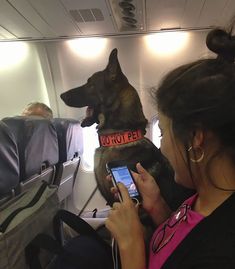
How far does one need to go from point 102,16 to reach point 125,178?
2.26 m

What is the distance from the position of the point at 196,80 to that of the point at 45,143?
6.08ft

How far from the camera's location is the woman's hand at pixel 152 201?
1230 millimetres

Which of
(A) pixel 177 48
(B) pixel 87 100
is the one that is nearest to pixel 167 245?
(B) pixel 87 100

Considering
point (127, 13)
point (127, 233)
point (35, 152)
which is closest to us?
point (127, 233)

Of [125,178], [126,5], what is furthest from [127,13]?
[125,178]

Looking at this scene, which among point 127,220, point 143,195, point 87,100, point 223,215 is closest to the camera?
point 223,215

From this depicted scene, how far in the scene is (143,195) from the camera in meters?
1.27

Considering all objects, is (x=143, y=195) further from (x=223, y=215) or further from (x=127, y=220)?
(x=223, y=215)

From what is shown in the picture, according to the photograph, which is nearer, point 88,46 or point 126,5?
point 126,5

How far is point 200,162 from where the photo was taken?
0.83 m

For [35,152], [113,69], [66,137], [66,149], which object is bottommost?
[66,149]

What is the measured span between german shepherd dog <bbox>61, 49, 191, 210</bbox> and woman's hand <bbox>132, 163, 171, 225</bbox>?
389 millimetres

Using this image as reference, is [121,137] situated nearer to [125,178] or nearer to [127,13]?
[125,178]

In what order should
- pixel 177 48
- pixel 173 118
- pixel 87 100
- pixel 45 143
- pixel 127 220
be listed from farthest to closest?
pixel 177 48 → pixel 45 143 → pixel 87 100 → pixel 127 220 → pixel 173 118
